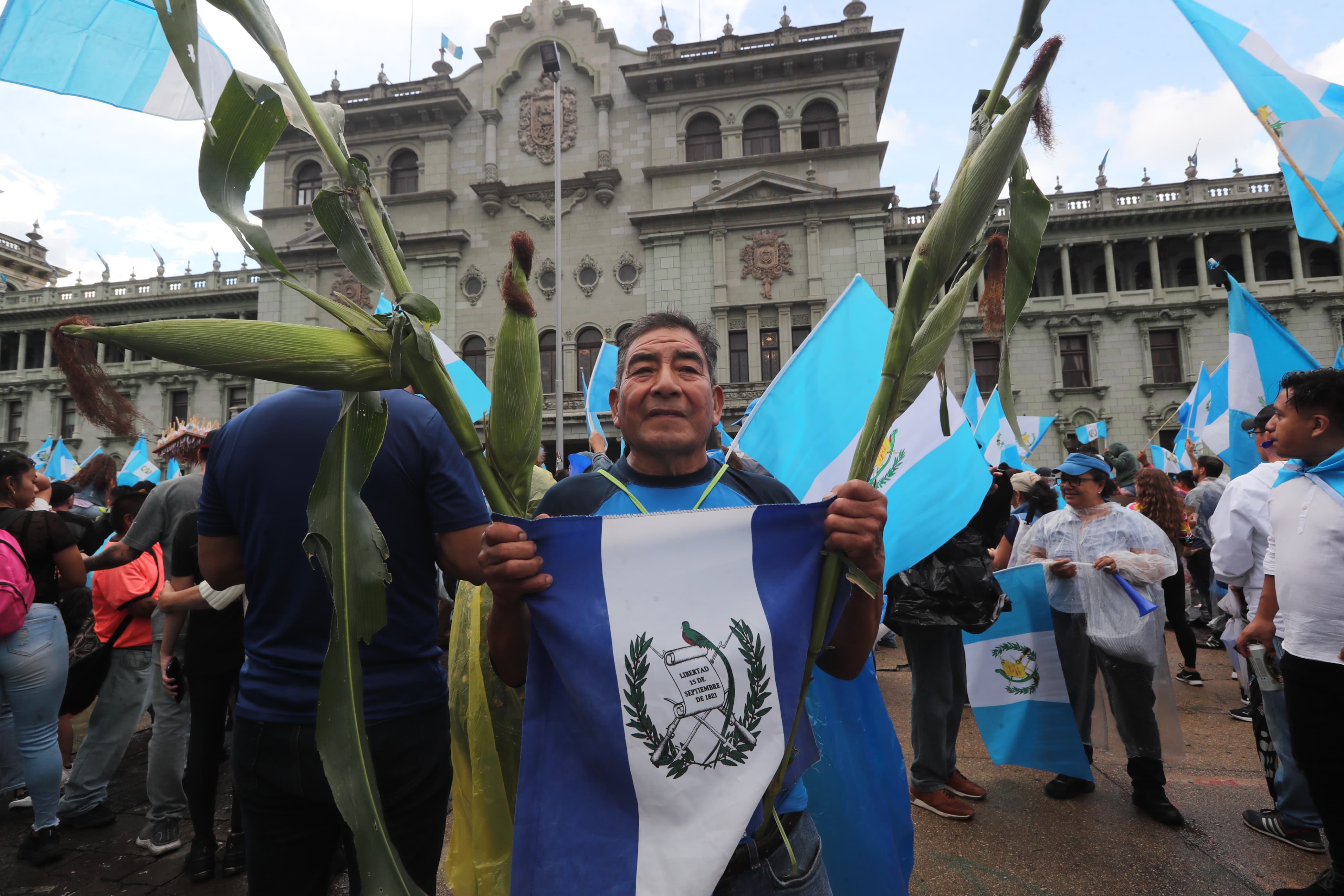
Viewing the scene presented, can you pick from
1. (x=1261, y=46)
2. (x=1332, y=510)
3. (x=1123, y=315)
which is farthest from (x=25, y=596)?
(x=1123, y=315)

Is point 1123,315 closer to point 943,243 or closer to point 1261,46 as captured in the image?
point 1261,46

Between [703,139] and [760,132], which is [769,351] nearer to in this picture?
[760,132]

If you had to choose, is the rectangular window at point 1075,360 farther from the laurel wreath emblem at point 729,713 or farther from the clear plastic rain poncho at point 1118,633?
the laurel wreath emblem at point 729,713

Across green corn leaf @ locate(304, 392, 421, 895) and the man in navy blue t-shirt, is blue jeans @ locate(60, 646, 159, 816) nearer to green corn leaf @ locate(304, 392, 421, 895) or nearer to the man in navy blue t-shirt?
the man in navy blue t-shirt

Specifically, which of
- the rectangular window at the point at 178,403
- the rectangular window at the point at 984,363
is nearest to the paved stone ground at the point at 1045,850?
the rectangular window at the point at 984,363

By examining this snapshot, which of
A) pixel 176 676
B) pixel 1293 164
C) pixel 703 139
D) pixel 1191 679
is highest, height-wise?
pixel 703 139

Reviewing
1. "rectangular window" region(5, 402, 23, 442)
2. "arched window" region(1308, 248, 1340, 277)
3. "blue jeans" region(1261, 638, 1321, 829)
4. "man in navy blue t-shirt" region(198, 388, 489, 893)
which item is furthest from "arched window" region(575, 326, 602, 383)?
"rectangular window" region(5, 402, 23, 442)

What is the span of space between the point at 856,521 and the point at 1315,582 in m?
2.70

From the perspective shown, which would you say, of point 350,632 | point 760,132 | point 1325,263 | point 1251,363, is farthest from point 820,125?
point 350,632

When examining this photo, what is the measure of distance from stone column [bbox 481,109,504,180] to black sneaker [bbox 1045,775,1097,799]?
2420cm

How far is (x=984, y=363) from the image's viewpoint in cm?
2459

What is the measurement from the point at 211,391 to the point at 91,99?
32.3 metres

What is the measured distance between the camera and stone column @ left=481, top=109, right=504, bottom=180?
24125mm

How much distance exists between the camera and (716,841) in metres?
1.19
